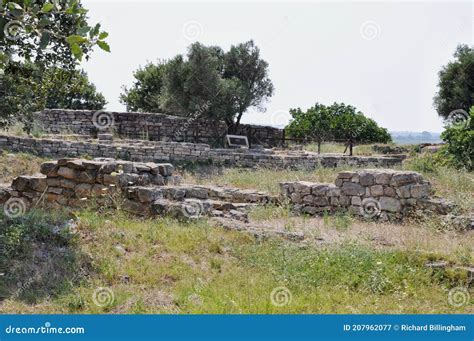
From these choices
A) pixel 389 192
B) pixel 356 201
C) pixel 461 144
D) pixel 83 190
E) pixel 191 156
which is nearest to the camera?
pixel 83 190

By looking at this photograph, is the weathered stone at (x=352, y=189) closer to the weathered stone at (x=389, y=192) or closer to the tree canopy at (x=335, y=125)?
the weathered stone at (x=389, y=192)

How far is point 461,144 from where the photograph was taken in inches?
→ 623

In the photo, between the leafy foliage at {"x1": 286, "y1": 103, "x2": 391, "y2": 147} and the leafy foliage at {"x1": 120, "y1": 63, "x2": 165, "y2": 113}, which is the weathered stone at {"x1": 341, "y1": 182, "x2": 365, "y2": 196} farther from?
the leafy foliage at {"x1": 120, "y1": 63, "x2": 165, "y2": 113}

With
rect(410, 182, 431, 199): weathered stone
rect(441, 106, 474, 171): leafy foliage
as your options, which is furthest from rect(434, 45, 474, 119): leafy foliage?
rect(410, 182, 431, 199): weathered stone

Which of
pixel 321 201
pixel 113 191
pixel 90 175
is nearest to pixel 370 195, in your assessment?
pixel 321 201

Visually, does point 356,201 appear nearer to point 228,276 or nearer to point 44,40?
point 228,276

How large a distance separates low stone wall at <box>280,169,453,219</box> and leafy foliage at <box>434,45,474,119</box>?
22.1 metres

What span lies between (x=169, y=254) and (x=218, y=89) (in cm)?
1925

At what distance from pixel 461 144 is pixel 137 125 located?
1499 cm

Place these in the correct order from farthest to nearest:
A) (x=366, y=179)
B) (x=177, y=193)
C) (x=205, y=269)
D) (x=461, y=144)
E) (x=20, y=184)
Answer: (x=461, y=144), (x=366, y=179), (x=20, y=184), (x=177, y=193), (x=205, y=269)

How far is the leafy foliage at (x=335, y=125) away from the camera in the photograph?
97.3ft

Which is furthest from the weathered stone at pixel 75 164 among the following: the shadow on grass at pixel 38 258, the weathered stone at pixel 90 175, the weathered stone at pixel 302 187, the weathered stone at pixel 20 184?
the weathered stone at pixel 302 187

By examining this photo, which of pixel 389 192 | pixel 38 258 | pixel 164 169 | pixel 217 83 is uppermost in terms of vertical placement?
pixel 217 83

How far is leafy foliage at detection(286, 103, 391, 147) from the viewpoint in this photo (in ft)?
97.3
